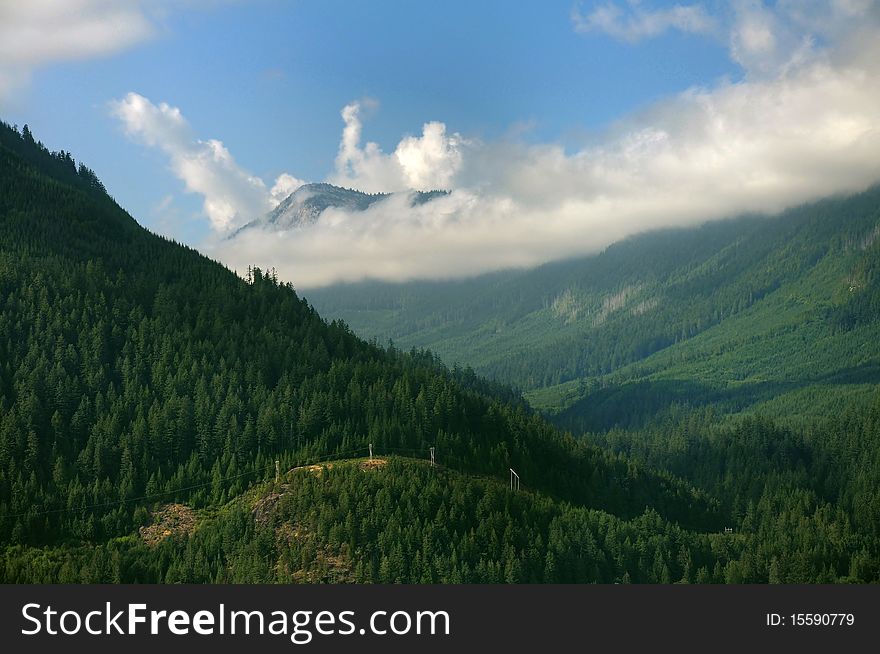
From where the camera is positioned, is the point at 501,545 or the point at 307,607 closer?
the point at 307,607

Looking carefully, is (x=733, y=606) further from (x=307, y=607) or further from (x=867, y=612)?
(x=307, y=607)

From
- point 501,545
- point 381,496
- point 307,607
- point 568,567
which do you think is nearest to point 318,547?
point 381,496

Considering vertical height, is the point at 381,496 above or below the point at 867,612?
above

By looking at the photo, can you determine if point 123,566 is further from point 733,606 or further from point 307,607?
point 733,606

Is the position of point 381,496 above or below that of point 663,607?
above

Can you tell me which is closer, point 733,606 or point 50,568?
point 733,606

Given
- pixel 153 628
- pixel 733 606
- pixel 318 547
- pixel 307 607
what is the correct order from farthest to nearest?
pixel 318 547 → pixel 733 606 → pixel 307 607 → pixel 153 628

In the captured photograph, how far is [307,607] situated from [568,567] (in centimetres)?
8075

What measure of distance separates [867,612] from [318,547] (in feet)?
288

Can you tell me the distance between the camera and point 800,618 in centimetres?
13562

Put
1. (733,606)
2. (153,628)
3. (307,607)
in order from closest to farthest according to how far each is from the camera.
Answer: (153,628)
(307,607)
(733,606)

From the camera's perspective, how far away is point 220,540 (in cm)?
19812

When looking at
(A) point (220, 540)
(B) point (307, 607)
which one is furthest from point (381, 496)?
(B) point (307, 607)

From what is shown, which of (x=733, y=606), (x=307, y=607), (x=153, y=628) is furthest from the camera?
(x=733, y=606)
